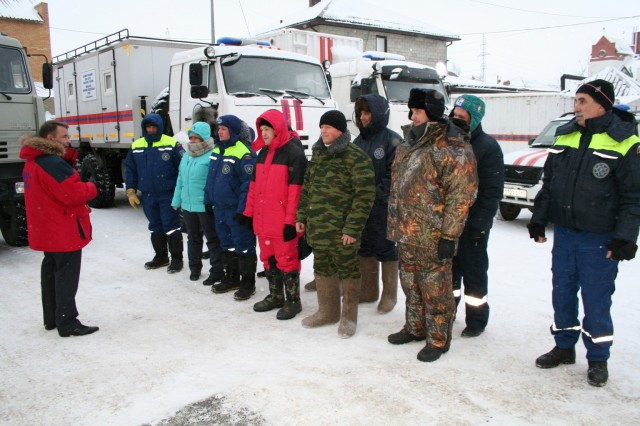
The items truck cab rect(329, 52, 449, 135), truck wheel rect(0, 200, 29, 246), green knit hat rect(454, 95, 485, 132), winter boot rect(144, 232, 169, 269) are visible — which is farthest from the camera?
truck cab rect(329, 52, 449, 135)

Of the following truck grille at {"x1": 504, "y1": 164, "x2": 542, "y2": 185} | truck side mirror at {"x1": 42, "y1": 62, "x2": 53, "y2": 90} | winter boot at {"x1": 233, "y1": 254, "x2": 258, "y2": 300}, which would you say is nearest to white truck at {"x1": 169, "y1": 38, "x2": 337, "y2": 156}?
truck side mirror at {"x1": 42, "y1": 62, "x2": 53, "y2": 90}

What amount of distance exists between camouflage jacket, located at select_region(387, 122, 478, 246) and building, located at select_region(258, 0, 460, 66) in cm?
2437

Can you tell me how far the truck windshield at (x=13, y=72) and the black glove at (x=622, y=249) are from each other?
7.65 m

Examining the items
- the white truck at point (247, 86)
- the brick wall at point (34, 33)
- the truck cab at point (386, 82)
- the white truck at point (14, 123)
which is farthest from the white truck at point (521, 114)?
the brick wall at point (34, 33)

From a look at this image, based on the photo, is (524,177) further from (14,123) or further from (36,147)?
(14,123)

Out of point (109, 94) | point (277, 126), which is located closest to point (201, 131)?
point (277, 126)

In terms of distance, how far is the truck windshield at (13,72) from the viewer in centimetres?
734

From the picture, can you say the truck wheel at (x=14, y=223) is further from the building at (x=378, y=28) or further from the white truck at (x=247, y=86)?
the building at (x=378, y=28)

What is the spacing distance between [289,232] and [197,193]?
1595 mm

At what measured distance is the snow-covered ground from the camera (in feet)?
10.4

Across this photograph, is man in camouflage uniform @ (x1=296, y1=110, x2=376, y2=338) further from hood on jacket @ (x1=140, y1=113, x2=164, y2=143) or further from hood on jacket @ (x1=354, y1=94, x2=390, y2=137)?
hood on jacket @ (x1=140, y1=113, x2=164, y2=143)

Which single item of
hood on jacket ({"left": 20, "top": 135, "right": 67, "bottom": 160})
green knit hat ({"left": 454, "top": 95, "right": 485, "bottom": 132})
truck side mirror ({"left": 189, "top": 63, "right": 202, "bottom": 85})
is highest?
truck side mirror ({"left": 189, "top": 63, "right": 202, "bottom": 85})

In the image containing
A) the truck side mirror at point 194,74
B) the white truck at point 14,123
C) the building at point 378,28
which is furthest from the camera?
the building at point 378,28

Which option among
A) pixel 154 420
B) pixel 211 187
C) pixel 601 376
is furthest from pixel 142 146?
pixel 601 376
